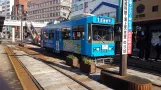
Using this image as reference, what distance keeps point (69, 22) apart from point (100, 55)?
4209 mm

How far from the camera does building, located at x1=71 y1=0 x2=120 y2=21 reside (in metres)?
31.7

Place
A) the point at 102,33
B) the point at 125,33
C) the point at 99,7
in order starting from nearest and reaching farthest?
the point at 125,33, the point at 102,33, the point at 99,7

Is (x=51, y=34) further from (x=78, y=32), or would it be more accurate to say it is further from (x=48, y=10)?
(x=48, y=10)

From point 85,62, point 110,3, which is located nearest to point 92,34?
point 85,62

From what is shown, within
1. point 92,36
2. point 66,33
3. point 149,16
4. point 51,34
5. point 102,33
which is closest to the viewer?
point 92,36

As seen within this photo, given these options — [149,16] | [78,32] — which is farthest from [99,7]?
[78,32]

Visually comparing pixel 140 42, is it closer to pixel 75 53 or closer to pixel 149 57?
pixel 149 57

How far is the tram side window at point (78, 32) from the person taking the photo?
1534cm

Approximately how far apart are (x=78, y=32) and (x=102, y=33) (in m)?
1.89

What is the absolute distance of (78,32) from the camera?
16047 millimetres

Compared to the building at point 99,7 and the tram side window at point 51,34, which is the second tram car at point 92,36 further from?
the building at point 99,7

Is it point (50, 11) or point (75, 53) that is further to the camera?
point (50, 11)

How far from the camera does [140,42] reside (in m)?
15.7

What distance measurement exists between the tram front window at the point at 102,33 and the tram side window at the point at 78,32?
97 cm
